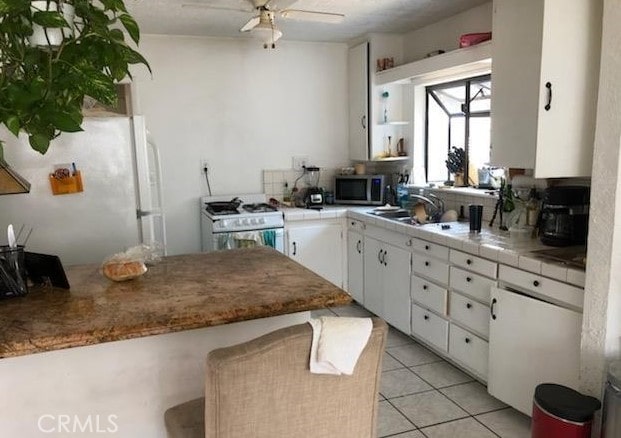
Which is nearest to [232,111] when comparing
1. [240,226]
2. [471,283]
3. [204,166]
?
[204,166]

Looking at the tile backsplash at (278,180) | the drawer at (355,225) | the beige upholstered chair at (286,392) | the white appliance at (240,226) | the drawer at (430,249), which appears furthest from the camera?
the tile backsplash at (278,180)

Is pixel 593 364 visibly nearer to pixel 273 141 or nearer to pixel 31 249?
pixel 31 249

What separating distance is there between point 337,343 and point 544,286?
156 cm

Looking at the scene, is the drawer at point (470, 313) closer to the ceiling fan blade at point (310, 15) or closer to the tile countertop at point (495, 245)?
the tile countertop at point (495, 245)

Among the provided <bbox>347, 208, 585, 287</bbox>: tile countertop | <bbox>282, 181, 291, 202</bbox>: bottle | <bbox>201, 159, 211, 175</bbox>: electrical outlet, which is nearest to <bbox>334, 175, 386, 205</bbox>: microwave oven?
<bbox>282, 181, 291, 202</bbox>: bottle

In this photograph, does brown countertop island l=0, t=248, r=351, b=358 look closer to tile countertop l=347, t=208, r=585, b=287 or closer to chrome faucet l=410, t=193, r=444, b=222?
tile countertop l=347, t=208, r=585, b=287

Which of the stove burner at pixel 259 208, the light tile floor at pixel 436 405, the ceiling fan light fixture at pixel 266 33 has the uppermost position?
the ceiling fan light fixture at pixel 266 33

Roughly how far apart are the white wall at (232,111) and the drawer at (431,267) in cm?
185

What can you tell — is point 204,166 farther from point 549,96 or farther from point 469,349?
point 549,96

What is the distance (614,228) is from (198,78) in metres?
3.48

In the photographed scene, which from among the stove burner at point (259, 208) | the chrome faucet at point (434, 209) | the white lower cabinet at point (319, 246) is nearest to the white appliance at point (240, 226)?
the stove burner at point (259, 208)

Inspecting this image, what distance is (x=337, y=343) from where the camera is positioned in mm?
1207

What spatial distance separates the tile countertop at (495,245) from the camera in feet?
7.47

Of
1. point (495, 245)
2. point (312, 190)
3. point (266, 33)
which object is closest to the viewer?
point (495, 245)
